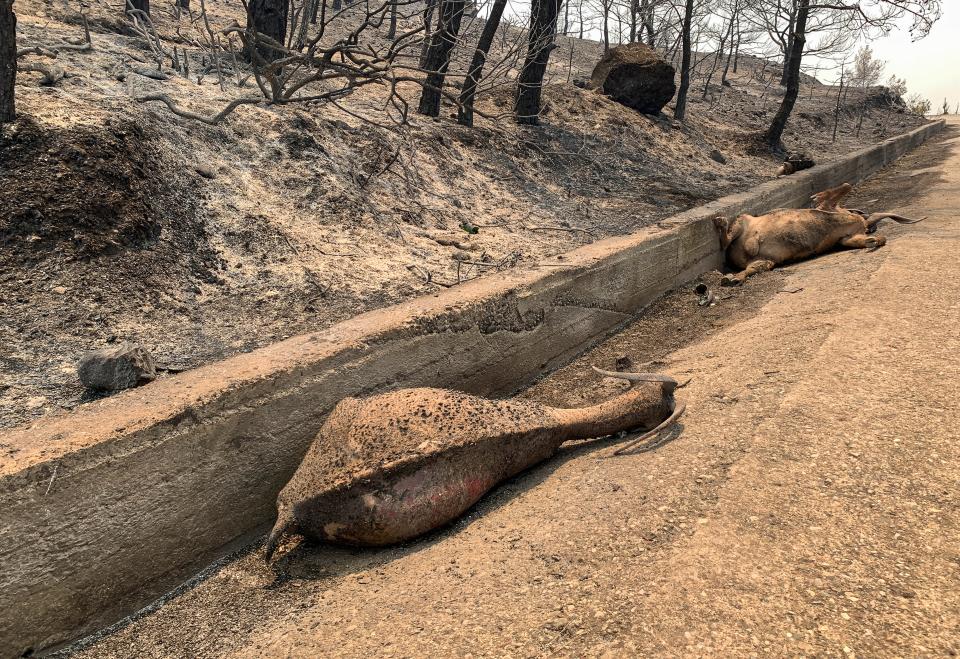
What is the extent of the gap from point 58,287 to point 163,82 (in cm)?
239

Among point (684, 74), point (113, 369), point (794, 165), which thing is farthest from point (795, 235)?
point (684, 74)

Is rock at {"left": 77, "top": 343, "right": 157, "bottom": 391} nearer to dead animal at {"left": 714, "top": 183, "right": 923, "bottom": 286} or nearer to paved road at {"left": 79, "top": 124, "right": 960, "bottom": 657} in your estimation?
paved road at {"left": 79, "top": 124, "right": 960, "bottom": 657}

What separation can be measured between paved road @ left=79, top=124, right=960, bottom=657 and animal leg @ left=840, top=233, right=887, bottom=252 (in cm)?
250

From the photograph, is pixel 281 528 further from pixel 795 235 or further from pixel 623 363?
pixel 795 235

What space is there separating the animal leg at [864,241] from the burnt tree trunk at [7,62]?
6335 mm

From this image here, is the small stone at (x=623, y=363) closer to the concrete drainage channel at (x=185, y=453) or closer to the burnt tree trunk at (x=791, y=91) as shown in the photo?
the concrete drainage channel at (x=185, y=453)

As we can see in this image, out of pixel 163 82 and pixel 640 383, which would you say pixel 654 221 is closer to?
pixel 640 383

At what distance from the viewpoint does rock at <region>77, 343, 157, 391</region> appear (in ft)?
7.25

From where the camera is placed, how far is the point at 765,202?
6.89m

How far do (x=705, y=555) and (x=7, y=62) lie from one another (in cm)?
400

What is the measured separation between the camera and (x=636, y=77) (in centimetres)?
952

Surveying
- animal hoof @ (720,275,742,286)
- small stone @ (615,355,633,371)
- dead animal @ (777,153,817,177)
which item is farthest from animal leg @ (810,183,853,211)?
small stone @ (615,355,633,371)

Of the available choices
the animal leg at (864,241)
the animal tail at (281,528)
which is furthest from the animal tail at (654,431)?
the animal leg at (864,241)

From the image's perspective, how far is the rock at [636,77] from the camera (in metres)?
9.51
